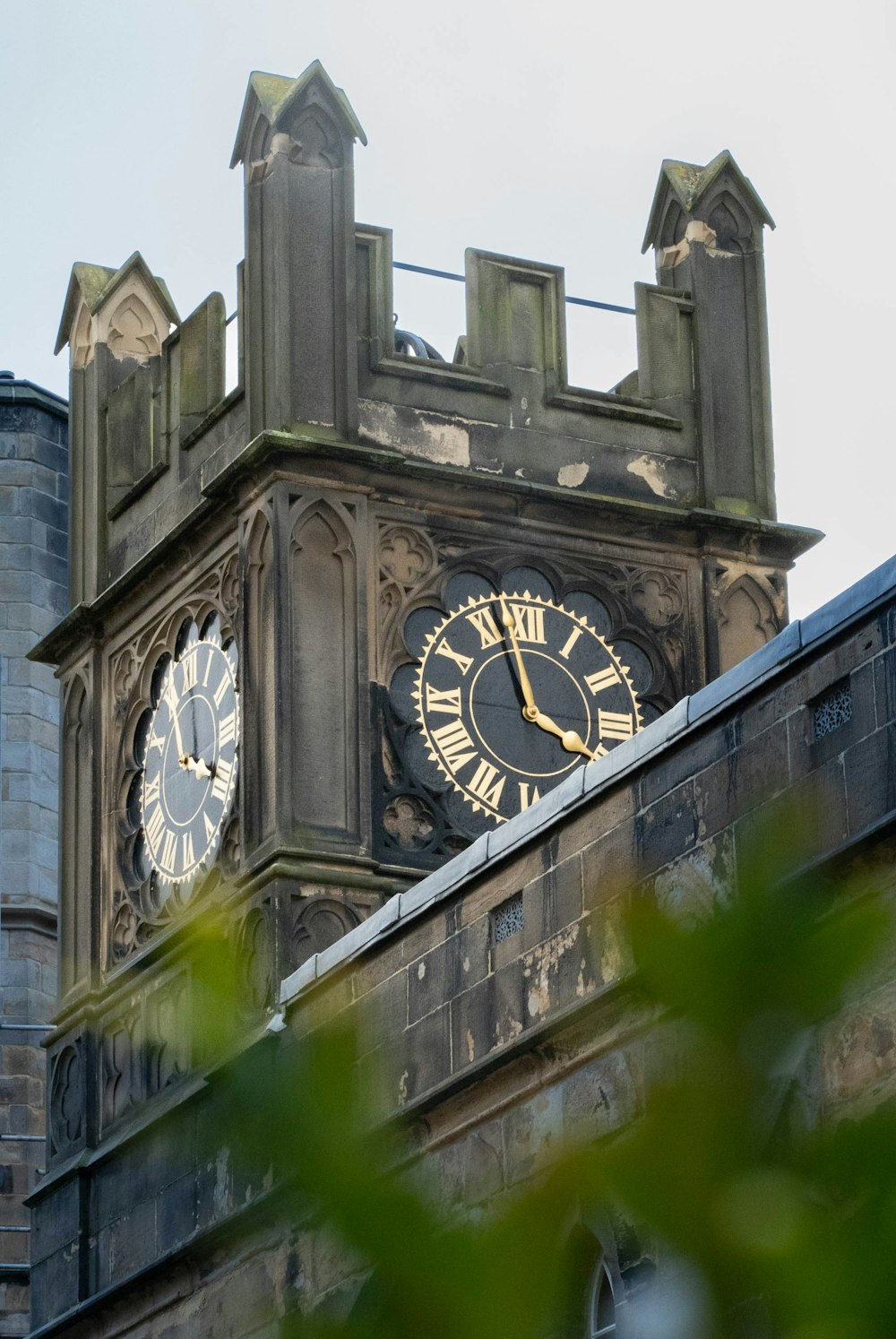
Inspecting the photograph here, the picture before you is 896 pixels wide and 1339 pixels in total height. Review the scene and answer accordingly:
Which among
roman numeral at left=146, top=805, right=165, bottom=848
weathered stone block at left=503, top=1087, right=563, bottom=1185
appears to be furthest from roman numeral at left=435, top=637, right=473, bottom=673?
weathered stone block at left=503, top=1087, right=563, bottom=1185

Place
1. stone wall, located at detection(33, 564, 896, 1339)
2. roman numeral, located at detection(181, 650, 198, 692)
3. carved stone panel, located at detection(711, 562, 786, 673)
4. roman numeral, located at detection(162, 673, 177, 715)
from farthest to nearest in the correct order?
carved stone panel, located at detection(711, 562, 786, 673) < roman numeral, located at detection(162, 673, 177, 715) < roman numeral, located at detection(181, 650, 198, 692) < stone wall, located at detection(33, 564, 896, 1339)

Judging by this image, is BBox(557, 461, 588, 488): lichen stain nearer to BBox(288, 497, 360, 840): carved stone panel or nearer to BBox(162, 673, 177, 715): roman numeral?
BBox(288, 497, 360, 840): carved stone panel

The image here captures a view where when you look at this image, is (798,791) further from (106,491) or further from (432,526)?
(106,491)

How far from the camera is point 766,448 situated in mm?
21344

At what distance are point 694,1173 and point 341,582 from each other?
14.6 metres

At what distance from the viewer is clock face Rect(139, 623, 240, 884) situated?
19578 mm

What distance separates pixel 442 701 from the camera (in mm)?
19578

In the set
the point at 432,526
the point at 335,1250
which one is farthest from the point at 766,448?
the point at 335,1250

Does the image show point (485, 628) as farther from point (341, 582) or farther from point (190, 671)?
point (190, 671)

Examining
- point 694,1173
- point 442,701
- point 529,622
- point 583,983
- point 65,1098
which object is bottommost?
point 694,1173

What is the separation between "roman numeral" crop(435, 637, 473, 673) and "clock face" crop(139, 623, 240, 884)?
1250mm

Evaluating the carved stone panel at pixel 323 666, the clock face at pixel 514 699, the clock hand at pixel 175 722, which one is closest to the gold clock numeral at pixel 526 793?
the clock face at pixel 514 699

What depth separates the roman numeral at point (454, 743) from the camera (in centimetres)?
1942

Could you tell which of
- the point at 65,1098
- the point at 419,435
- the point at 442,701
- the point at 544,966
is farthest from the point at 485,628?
the point at 544,966
